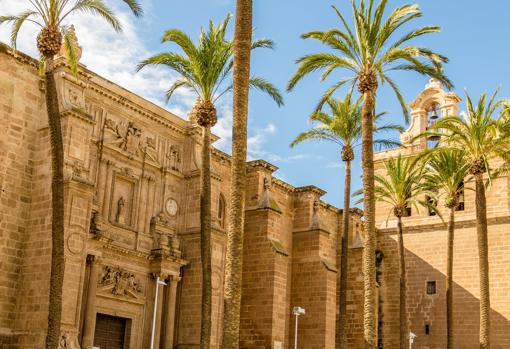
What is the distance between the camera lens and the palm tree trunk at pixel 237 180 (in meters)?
14.1

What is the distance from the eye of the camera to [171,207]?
25.2 m

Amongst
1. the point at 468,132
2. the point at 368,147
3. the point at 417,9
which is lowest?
the point at 368,147

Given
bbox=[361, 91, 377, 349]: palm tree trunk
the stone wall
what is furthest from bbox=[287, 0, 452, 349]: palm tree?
the stone wall

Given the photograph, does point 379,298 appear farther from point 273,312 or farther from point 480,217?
point 480,217

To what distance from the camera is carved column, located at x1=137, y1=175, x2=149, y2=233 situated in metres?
23.7

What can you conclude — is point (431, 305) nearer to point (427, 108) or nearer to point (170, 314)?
point (427, 108)

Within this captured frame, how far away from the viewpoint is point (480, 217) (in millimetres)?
21891

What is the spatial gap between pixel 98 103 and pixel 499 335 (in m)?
22.0

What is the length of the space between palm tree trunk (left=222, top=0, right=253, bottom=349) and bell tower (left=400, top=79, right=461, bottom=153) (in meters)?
23.5

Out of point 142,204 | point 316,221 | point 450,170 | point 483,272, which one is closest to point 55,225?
point 142,204

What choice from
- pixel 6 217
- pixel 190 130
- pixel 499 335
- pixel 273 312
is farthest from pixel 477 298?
pixel 6 217

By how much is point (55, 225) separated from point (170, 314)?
30.3 ft

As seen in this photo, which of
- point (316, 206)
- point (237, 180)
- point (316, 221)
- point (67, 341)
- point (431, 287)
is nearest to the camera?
point (237, 180)

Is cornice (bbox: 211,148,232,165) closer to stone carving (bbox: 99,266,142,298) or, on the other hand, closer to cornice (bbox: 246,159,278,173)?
cornice (bbox: 246,159,278,173)
